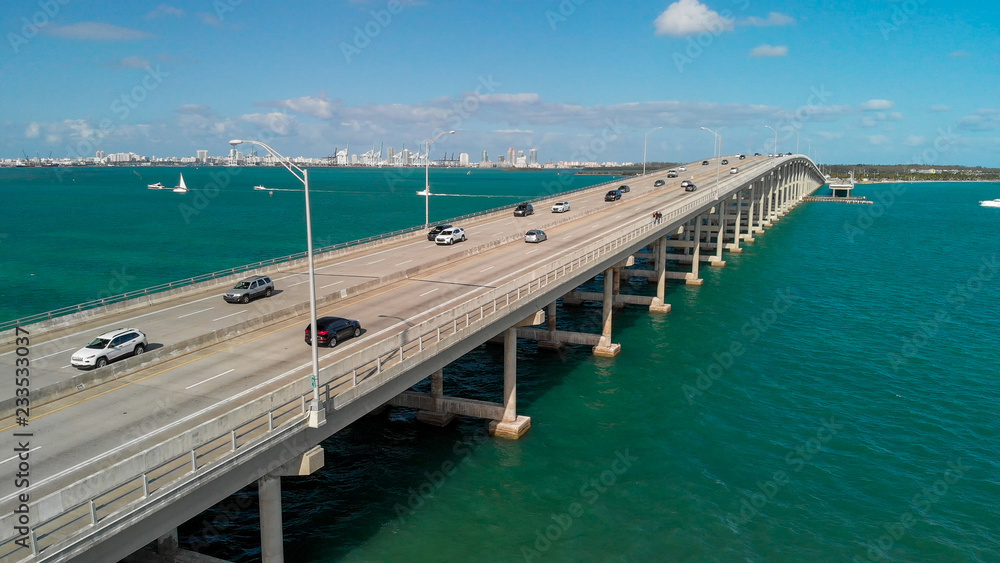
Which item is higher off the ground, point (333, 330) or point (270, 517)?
point (333, 330)

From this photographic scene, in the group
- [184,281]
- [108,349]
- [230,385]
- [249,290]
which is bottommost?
[230,385]

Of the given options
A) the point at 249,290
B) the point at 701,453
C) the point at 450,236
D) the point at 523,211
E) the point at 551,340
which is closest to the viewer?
the point at 701,453

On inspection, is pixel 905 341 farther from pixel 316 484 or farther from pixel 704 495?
pixel 316 484

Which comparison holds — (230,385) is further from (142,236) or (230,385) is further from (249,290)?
(142,236)

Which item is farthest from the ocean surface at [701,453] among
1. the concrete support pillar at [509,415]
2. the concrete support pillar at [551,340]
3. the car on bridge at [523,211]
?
the car on bridge at [523,211]

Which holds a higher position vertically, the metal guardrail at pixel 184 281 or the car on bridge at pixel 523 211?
the car on bridge at pixel 523 211

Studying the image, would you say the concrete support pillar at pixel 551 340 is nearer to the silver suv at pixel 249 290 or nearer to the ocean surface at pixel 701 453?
the ocean surface at pixel 701 453

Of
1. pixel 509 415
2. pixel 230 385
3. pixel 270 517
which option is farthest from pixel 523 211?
pixel 270 517

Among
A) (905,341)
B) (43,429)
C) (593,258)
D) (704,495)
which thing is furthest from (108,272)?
(905,341)
